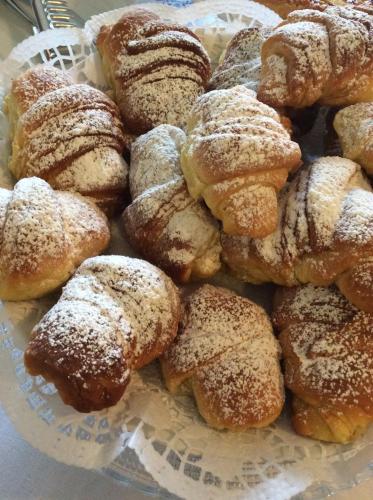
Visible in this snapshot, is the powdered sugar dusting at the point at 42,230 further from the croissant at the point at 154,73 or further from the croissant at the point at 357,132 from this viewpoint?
the croissant at the point at 357,132

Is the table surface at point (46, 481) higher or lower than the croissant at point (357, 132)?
lower

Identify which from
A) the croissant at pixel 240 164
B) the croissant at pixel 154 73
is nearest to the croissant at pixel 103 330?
the croissant at pixel 240 164

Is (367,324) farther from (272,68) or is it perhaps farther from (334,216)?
(272,68)

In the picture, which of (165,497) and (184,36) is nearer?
(165,497)

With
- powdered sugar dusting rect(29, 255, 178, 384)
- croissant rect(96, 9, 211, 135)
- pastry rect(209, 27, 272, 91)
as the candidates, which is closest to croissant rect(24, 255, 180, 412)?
powdered sugar dusting rect(29, 255, 178, 384)

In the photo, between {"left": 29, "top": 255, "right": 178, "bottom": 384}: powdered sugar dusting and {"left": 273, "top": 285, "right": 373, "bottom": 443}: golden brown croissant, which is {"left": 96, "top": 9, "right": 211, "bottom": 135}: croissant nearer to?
{"left": 29, "top": 255, "right": 178, "bottom": 384}: powdered sugar dusting

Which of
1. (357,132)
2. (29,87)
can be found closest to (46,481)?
(29,87)

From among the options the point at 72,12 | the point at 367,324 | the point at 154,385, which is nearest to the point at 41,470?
the point at 154,385

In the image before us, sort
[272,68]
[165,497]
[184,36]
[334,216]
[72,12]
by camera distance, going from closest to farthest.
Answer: [165,497], [334,216], [272,68], [184,36], [72,12]
